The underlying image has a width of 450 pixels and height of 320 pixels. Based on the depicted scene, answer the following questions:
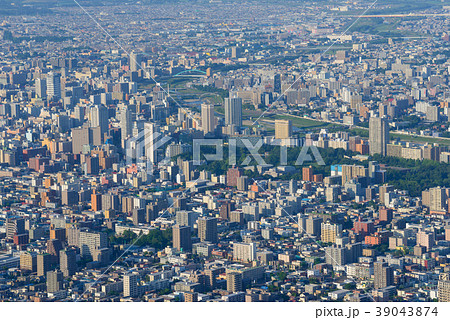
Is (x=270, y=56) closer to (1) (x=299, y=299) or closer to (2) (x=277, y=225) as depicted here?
(2) (x=277, y=225)

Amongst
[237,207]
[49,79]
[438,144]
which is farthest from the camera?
[49,79]

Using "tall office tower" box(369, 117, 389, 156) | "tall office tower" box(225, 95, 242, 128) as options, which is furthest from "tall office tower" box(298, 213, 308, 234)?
"tall office tower" box(225, 95, 242, 128)

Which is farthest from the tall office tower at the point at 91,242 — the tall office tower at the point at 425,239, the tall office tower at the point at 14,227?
the tall office tower at the point at 425,239

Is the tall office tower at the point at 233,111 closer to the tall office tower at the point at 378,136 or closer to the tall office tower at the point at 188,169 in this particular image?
the tall office tower at the point at 378,136

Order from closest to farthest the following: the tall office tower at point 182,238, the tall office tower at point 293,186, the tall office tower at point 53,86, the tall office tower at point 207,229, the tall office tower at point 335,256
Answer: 1. the tall office tower at point 335,256
2. the tall office tower at point 182,238
3. the tall office tower at point 207,229
4. the tall office tower at point 293,186
5. the tall office tower at point 53,86

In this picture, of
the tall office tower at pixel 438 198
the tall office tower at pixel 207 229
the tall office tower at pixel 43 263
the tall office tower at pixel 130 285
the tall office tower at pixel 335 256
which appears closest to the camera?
the tall office tower at pixel 130 285
